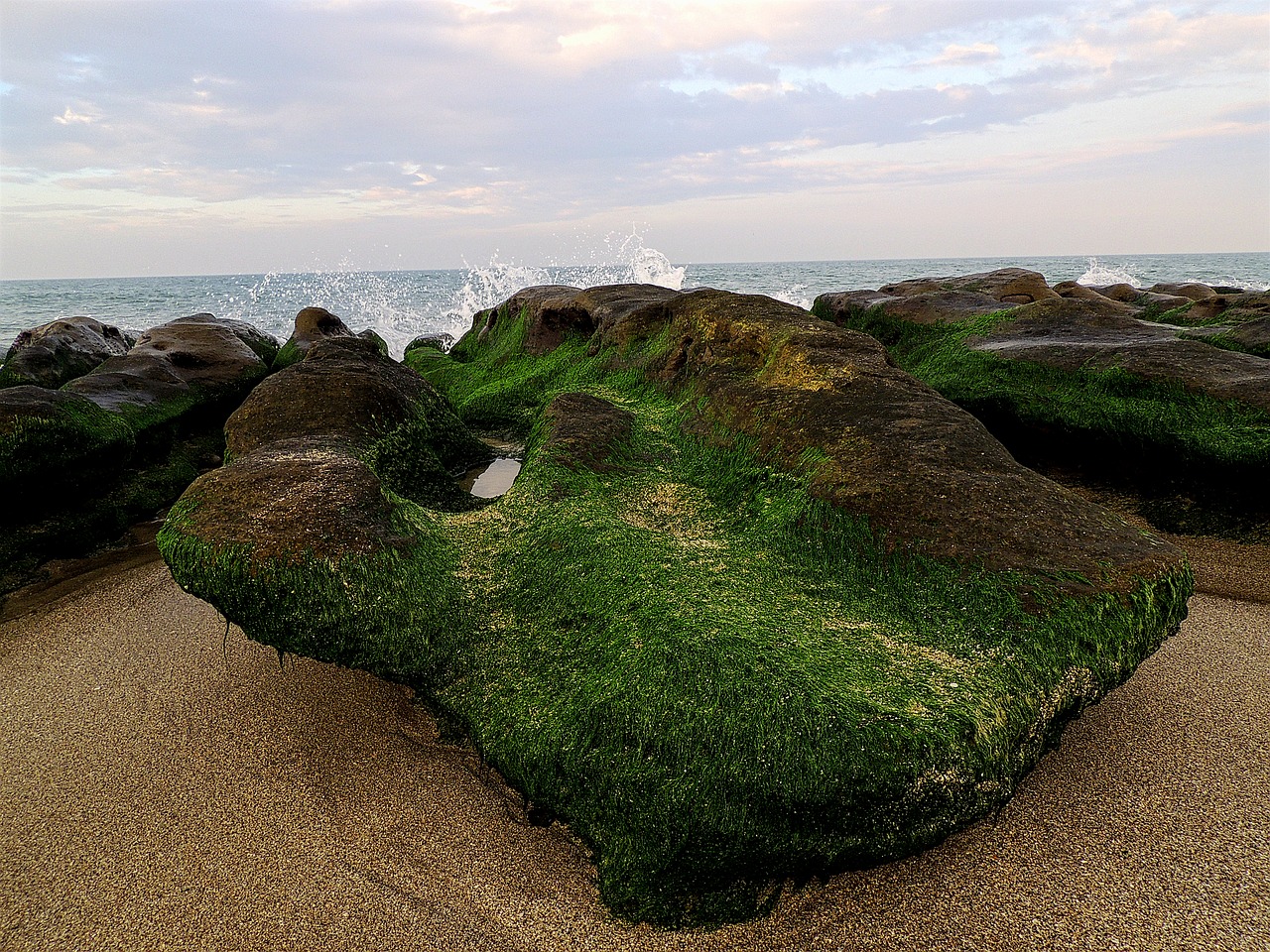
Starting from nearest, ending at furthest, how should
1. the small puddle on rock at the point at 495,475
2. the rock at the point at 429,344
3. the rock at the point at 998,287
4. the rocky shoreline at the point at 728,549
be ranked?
the rocky shoreline at the point at 728,549
the small puddle on rock at the point at 495,475
the rock at the point at 998,287
the rock at the point at 429,344

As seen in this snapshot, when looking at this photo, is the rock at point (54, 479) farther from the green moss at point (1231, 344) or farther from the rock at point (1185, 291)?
the rock at point (1185, 291)

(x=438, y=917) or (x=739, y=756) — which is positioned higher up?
(x=739, y=756)

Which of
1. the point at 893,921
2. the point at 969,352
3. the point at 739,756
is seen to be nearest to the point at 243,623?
the point at 739,756

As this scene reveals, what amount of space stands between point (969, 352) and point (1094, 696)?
215 inches

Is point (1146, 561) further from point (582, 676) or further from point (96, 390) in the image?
point (96, 390)

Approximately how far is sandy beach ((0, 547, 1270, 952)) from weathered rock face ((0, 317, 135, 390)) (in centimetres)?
773

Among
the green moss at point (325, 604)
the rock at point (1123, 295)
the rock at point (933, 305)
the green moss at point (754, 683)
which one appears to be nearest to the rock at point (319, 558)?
the green moss at point (325, 604)

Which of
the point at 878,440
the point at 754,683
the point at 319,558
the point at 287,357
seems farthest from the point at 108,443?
the point at 878,440

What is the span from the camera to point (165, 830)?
9.78ft

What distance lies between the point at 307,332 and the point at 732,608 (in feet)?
35.7

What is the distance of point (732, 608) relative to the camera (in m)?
3.38

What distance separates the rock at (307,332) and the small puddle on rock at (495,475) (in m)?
4.89

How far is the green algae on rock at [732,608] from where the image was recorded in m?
2.58

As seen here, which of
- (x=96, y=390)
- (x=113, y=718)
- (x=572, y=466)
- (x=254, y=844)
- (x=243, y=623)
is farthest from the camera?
(x=96, y=390)
